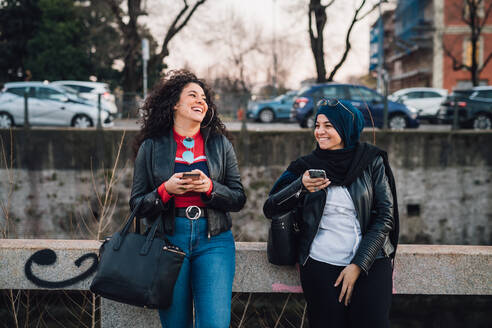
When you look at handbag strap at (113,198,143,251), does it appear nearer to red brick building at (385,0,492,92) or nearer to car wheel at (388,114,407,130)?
car wheel at (388,114,407,130)

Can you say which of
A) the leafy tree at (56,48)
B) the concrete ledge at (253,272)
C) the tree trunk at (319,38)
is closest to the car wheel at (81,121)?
the tree trunk at (319,38)

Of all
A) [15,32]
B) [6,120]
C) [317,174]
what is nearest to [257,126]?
[6,120]

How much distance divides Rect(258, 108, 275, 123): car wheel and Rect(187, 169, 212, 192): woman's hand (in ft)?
39.7

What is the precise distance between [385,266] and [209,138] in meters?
1.15

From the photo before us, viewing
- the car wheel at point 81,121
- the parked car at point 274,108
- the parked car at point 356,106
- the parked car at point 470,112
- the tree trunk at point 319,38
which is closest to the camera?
the parked car at point 356,106

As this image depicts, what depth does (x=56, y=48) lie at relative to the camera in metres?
29.1

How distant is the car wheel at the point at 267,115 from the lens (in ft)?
47.2

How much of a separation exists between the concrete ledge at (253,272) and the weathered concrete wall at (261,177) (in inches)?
332

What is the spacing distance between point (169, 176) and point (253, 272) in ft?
2.82

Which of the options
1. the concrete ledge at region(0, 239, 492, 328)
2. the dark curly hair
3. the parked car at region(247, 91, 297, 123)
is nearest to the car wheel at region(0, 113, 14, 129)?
the parked car at region(247, 91, 297, 123)

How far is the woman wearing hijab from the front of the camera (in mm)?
2216

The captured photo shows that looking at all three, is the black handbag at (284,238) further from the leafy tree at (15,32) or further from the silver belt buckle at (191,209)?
the leafy tree at (15,32)

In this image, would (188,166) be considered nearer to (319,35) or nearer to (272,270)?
(272,270)

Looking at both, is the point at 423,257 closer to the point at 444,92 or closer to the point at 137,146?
the point at 137,146
